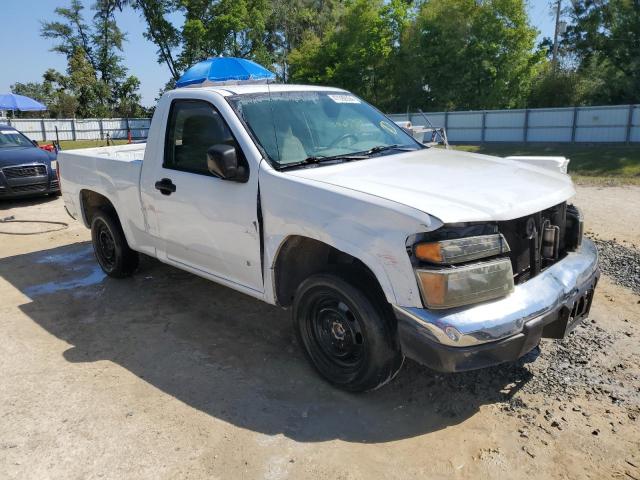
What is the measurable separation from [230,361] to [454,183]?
2.14 metres

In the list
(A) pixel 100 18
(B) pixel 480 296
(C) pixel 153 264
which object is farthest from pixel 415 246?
(A) pixel 100 18

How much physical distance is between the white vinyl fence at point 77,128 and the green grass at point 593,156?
2255cm

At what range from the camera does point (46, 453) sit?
3.00 m

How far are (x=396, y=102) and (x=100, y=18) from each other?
30415 millimetres

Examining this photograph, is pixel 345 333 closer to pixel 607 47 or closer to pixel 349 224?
pixel 349 224

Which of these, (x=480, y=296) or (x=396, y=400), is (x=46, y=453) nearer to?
(x=396, y=400)

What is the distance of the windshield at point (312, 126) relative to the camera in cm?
383

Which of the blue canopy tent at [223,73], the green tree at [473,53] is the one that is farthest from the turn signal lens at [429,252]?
the green tree at [473,53]

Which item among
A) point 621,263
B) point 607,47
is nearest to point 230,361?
point 621,263

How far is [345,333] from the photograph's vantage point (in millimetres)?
3404

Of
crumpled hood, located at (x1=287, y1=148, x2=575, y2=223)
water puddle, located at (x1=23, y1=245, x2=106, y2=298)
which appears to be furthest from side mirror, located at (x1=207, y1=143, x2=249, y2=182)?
water puddle, located at (x1=23, y1=245, x2=106, y2=298)

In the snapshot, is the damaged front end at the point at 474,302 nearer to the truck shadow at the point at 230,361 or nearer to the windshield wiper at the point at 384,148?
the truck shadow at the point at 230,361

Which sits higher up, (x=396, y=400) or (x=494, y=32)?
(x=494, y=32)

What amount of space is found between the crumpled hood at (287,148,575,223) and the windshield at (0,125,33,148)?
412 inches
